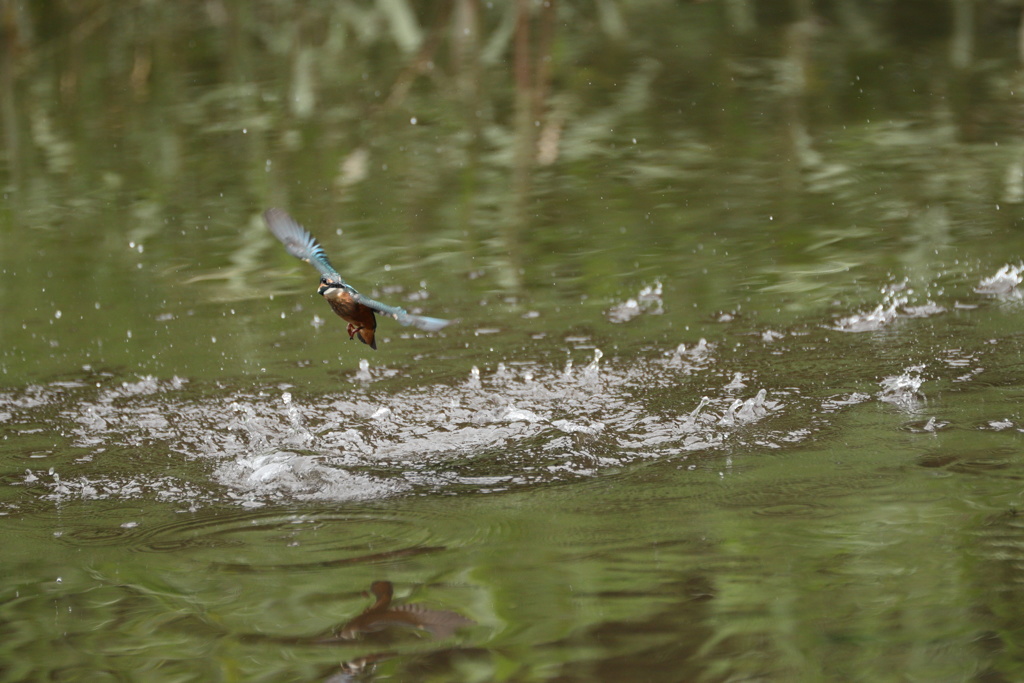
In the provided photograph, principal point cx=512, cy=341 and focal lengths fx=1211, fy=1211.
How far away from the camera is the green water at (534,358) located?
104 inches

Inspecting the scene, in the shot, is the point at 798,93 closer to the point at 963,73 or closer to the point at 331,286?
the point at 963,73

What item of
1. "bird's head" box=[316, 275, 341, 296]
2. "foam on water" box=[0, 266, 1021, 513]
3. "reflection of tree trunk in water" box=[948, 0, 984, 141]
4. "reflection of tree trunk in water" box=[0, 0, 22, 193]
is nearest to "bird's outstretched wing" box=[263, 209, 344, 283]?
"bird's head" box=[316, 275, 341, 296]

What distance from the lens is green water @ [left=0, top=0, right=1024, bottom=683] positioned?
2.63 meters

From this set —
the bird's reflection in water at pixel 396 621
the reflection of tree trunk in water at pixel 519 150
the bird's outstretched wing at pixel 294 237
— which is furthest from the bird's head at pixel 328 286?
the reflection of tree trunk in water at pixel 519 150

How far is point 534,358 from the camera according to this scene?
455cm

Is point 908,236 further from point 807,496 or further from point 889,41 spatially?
point 889,41

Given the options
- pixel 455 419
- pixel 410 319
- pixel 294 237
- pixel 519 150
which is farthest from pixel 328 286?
pixel 519 150

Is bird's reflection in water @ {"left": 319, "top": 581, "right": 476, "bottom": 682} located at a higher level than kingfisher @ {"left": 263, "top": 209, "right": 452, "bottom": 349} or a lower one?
lower

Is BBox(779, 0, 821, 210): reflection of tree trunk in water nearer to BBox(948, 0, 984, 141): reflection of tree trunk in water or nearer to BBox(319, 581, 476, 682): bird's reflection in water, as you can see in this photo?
BBox(948, 0, 984, 141): reflection of tree trunk in water

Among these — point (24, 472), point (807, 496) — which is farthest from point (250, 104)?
point (807, 496)

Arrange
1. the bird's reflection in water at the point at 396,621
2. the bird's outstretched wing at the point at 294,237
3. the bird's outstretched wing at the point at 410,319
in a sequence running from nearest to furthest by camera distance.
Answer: the bird's reflection in water at the point at 396,621 < the bird's outstretched wing at the point at 410,319 < the bird's outstretched wing at the point at 294,237

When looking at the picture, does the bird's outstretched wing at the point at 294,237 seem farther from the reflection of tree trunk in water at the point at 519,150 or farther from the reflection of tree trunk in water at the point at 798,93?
the reflection of tree trunk in water at the point at 798,93

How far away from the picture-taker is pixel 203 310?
541cm

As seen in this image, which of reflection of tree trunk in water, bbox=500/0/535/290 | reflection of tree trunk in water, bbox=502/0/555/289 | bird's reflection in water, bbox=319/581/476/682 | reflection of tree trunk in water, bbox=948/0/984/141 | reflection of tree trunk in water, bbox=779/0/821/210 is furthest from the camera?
reflection of tree trunk in water, bbox=948/0/984/141
